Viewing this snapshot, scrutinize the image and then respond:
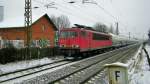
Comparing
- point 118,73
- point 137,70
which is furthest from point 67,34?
point 118,73

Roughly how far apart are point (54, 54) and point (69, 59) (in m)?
3.61

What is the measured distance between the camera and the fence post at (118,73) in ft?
23.5

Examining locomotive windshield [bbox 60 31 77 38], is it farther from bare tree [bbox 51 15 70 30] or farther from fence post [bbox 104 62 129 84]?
bare tree [bbox 51 15 70 30]

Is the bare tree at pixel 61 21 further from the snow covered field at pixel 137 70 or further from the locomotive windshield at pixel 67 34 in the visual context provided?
the snow covered field at pixel 137 70

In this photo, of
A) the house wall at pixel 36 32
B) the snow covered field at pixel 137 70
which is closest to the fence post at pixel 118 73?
the snow covered field at pixel 137 70

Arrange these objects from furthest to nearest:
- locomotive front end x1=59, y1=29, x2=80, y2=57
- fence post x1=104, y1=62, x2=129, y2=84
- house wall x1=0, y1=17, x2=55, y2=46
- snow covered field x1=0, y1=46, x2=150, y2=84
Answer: house wall x1=0, y1=17, x2=55, y2=46 < locomotive front end x1=59, y1=29, x2=80, y2=57 < snow covered field x1=0, y1=46, x2=150, y2=84 < fence post x1=104, y1=62, x2=129, y2=84

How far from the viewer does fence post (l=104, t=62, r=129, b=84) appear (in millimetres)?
7160

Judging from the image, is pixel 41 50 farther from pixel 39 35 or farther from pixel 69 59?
pixel 39 35

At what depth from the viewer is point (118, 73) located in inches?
289

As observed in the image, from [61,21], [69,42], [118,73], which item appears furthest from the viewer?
[61,21]

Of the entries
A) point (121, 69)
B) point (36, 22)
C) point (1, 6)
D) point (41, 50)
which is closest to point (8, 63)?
point (41, 50)

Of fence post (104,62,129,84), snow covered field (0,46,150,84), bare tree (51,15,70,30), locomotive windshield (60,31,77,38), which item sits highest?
bare tree (51,15,70,30)

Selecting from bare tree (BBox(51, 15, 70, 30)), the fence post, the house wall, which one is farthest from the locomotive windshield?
bare tree (BBox(51, 15, 70, 30))

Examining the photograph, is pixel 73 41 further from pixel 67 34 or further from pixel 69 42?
pixel 67 34
